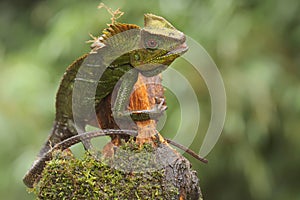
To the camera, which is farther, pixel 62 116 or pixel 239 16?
pixel 239 16

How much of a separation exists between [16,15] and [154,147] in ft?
10.4

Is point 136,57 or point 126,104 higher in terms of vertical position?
point 136,57

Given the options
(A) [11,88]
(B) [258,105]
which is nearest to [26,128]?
(A) [11,88]

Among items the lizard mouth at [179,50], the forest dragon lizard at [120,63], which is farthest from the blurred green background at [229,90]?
the lizard mouth at [179,50]

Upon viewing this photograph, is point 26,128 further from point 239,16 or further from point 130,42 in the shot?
point 130,42

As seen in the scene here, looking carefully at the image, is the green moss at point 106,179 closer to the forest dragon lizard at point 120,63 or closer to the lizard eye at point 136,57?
the forest dragon lizard at point 120,63

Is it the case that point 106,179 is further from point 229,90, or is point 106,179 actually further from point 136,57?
point 229,90

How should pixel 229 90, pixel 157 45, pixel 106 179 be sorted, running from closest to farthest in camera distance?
pixel 106 179 < pixel 157 45 < pixel 229 90

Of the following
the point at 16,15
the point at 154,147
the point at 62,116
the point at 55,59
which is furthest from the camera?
the point at 16,15

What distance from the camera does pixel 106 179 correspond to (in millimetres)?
1604

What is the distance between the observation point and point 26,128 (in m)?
3.62

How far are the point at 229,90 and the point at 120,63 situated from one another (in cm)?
164

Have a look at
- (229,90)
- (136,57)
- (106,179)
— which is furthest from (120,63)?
(229,90)

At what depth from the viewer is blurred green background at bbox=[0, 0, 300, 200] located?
3.31 meters
